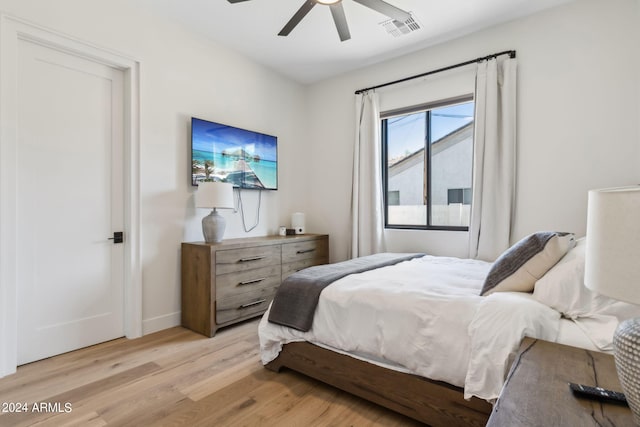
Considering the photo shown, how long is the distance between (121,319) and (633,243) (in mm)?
3208

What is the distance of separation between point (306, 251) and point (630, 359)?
10.3ft

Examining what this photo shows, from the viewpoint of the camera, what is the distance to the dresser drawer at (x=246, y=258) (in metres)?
2.78

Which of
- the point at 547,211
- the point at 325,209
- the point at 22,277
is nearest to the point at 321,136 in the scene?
the point at 325,209

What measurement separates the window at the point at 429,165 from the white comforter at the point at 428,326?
4.97ft

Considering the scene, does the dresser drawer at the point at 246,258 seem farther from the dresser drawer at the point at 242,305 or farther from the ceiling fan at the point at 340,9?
the ceiling fan at the point at 340,9

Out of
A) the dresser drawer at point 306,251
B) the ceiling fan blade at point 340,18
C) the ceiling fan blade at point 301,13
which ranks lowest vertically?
the dresser drawer at point 306,251

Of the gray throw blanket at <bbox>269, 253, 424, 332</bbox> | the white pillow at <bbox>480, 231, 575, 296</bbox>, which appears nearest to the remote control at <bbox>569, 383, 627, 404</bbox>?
the white pillow at <bbox>480, 231, 575, 296</bbox>

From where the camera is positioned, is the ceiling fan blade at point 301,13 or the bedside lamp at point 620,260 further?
the ceiling fan blade at point 301,13

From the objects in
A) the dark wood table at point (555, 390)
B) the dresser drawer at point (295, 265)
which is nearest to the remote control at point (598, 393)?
the dark wood table at point (555, 390)

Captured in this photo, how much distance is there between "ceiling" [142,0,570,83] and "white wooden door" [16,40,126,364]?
97cm

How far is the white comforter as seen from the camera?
1.27 meters

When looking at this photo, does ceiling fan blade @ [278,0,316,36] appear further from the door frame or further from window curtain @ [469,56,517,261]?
window curtain @ [469,56,517,261]

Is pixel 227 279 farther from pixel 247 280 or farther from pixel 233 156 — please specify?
pixel 233 156

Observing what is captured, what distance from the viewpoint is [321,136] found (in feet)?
14.2
